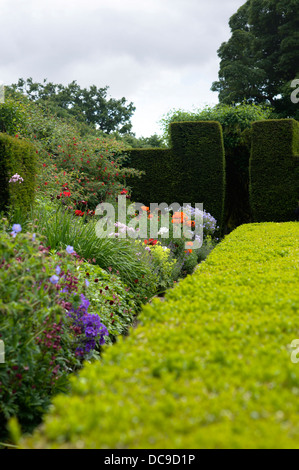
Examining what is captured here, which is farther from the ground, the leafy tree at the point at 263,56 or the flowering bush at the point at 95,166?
the leafy tree at the point at 263,56

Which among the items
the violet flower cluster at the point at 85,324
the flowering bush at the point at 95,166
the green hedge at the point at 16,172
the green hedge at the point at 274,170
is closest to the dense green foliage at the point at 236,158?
the green hedge at the point at 274,170

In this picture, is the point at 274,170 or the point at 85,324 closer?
the point at 85,324

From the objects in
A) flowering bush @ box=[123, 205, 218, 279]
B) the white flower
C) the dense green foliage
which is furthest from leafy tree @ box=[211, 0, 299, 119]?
the white flower

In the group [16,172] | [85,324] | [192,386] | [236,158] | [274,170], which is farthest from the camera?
[236,158]

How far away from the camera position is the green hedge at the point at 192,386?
3.65 feet

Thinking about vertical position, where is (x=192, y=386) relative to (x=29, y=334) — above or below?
above

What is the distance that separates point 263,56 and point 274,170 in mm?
12097

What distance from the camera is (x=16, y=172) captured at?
5.76 metres

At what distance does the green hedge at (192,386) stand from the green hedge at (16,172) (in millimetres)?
4000

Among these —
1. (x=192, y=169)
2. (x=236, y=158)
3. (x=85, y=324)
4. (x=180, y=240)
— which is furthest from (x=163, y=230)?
(x=236, y=158)

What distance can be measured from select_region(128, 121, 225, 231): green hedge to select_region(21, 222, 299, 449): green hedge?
898 cm

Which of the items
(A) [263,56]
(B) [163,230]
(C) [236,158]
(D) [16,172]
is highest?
(A) [263,56]

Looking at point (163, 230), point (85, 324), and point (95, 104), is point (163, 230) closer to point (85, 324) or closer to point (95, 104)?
point (85, 324)

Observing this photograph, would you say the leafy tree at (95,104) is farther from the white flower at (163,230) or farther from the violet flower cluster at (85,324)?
the violet flower cluster at (85,324)
